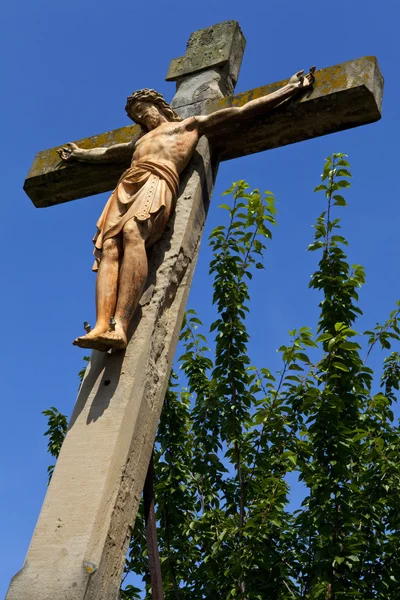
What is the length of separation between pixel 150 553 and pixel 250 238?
3.69m

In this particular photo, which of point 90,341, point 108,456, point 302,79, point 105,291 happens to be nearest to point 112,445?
point 108,456

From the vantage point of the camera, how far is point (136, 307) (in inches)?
173

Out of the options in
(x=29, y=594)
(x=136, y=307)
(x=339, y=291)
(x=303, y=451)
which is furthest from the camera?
(x=339, y=291)

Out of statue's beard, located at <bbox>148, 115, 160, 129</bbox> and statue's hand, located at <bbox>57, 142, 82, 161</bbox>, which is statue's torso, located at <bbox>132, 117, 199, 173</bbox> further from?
statue's hand, located at <bbox>57, 142, 82, 161</bbox>

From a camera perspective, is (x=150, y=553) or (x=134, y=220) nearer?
(x=150, y=553)

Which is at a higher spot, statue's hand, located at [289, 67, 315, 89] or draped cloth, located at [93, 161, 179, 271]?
statue's hand, located at [289, 67, 315, 89]

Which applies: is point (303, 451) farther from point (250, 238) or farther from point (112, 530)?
point (112, 530)

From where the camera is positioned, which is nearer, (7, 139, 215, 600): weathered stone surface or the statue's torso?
(7, 139, 215, 600): weathered stone surface

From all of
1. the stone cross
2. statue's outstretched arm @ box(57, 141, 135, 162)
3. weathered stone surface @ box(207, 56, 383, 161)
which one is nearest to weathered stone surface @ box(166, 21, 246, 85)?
the stone cross

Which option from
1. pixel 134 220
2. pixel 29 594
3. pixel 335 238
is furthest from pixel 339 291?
pixel 29 594

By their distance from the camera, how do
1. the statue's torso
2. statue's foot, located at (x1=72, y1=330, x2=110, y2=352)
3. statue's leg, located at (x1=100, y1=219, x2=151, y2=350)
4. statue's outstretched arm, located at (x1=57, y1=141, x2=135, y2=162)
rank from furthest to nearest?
statue's outstretched arm, located at (x1=57, y1=141, x2=135, y2=162) → the statue's torso → statue's leg, located at (x1=100, y1=219, x2=151, y2=350) → statue's foot, located at (x1=72, y1=330, x2=110, y2=352)

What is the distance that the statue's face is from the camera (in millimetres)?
5340

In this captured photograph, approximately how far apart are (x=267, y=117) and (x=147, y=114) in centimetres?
74

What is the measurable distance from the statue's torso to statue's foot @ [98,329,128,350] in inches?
48.3
